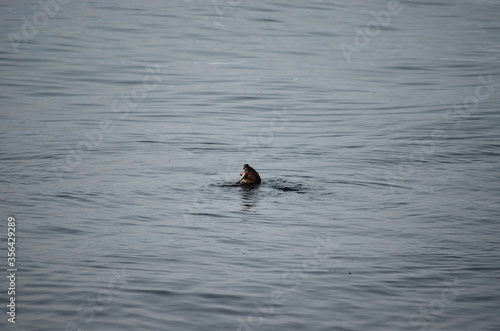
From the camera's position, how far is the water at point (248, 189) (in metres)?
8.82

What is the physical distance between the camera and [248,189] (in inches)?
550

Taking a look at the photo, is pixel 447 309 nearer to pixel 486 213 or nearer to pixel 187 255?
pixel 187 255

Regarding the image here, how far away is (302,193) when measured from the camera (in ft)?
46.0

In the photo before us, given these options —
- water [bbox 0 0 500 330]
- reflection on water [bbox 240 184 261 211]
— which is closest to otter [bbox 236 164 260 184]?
reflection on water [bbox 240 184 261 211]

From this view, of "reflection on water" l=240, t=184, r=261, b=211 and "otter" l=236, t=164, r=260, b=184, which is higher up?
"otter" l=236, t=164, r=260, b=184

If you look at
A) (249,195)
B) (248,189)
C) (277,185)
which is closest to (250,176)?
(248,189)

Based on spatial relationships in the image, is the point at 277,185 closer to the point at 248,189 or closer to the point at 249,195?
the point at 248,189

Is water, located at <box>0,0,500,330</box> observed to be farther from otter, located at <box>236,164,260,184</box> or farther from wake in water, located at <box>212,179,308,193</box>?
otter, located at <box>236,164,260,184</box>

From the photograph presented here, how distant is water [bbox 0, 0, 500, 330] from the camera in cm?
882

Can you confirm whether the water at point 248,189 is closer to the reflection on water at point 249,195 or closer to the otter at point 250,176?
the reflection on water at point 249,195

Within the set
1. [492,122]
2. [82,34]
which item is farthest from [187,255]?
[82,34]

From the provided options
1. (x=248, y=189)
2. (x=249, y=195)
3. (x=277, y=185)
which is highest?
(x=277, y=185)

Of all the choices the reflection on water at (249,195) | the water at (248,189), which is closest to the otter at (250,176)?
the reflection on water at (249,195)

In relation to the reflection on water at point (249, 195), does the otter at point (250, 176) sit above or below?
above
